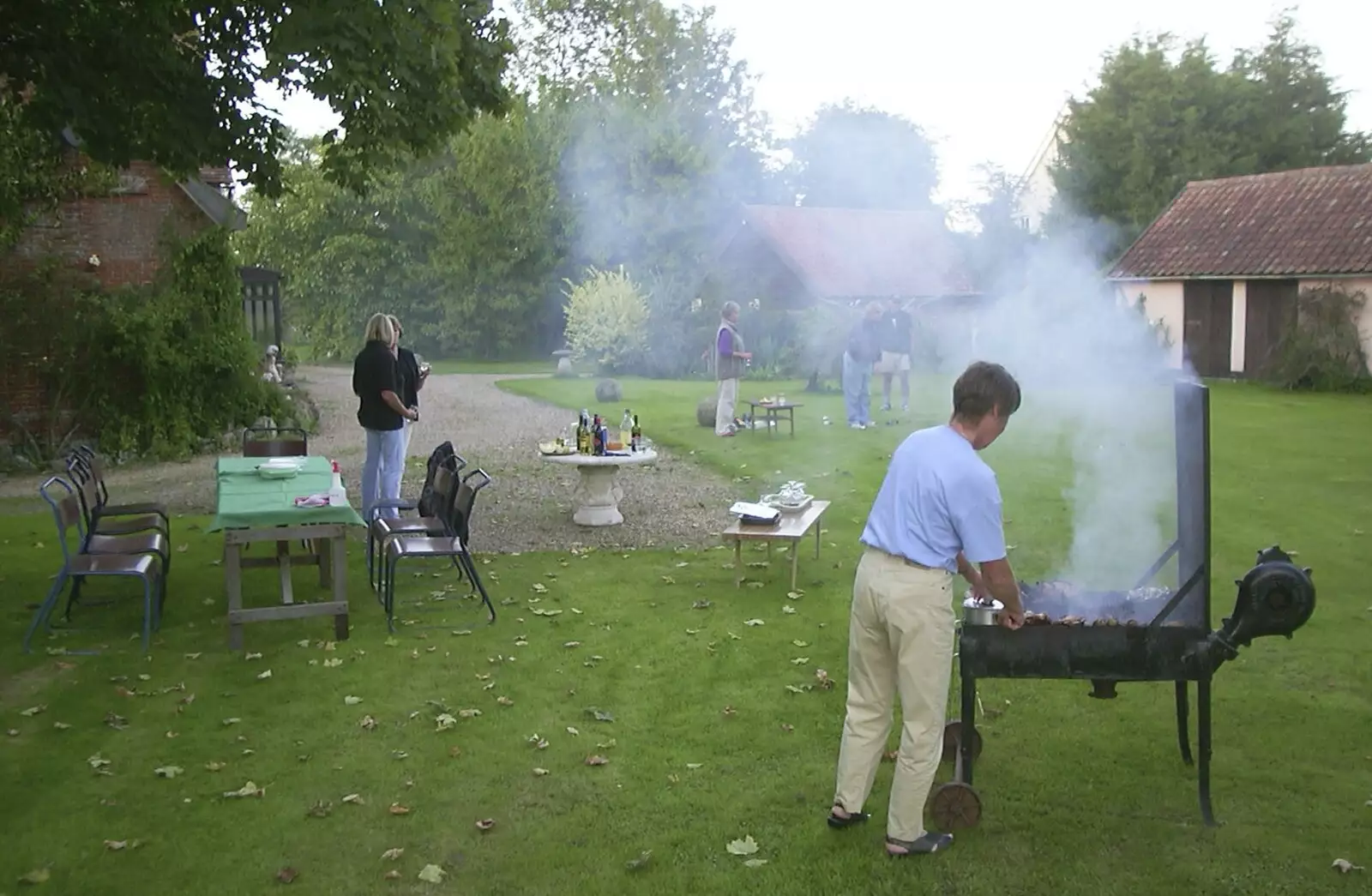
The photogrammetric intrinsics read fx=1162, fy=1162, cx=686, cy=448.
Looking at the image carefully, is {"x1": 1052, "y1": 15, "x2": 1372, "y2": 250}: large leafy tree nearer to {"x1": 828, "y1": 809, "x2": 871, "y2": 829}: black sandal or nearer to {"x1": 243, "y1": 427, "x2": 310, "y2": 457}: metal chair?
{"x1": 243, "y1": 427, "x2": 310, "y2": 457}: metal chair

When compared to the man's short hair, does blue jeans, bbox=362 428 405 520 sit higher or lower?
lower

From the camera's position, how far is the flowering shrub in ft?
100

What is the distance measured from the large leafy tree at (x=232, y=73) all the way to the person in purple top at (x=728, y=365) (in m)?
7.71

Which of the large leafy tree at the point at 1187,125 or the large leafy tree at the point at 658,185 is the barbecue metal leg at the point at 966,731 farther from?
the large leafy tree at the point at 658,185

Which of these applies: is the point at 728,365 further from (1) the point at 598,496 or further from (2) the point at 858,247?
(2) the point at 858,247

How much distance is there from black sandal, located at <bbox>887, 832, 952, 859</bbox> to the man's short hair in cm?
167

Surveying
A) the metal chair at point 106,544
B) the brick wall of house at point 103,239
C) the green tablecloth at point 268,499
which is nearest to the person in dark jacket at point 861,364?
the brick wall of house at point 103,239

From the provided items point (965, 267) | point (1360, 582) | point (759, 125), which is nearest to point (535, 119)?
point (759, 125)

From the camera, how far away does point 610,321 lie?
3081 centimetres

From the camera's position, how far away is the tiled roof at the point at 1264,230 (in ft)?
84.3

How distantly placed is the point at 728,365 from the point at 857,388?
2.22 meters

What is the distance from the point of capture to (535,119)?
1409 inches

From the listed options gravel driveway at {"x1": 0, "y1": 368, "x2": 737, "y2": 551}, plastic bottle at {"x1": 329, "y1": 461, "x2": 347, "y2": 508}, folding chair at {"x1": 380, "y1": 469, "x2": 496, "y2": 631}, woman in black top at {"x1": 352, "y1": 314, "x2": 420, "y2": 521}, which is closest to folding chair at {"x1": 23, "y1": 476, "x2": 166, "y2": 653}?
plastic bottle at {"x1": 329, "y1": 461, "x2": 347, "y2": 508}

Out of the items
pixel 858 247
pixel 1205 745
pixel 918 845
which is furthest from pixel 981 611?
pixel 858 247
